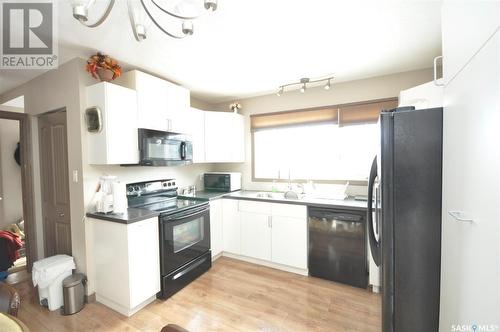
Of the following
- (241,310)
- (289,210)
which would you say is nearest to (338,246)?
(289,210)

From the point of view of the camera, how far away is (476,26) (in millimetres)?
763

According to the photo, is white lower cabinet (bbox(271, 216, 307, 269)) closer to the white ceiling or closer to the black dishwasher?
the black dishwasher

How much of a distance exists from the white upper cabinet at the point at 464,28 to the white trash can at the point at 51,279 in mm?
3248

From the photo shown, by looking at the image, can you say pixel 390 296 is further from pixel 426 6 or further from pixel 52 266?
pixel 52 266

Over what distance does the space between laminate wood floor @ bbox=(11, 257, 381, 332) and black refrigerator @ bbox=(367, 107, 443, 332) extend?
0.82m

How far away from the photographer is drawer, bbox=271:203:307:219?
2590mm

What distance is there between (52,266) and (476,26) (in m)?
3.29

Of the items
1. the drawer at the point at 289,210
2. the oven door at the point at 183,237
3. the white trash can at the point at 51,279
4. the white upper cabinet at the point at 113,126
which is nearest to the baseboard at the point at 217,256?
the oven door at the point at 183,237

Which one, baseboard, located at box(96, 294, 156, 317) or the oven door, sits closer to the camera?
baseboard, located at box(96, 294, 156, 317)

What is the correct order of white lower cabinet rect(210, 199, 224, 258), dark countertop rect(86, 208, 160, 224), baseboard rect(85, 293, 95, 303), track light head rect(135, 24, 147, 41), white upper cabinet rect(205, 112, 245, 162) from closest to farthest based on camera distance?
1. track light head rect(135, 24, 147, 41)
2. dark countertop rect(86, 208, 160, 224)
3. baseboard rect(85, 293, 95, 303)
4. white lower cabinet rect(210, 199, 224, 258)
5. white upper cabinet rect(205, 112, 245, 162)

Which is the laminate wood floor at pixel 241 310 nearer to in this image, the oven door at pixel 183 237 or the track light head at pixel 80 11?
the oven door at pixel 183 237

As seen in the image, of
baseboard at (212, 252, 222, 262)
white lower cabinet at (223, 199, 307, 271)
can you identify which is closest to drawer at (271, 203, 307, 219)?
white lower cabinet at (223, 199, 307, 271)

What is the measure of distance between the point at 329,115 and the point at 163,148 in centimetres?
225

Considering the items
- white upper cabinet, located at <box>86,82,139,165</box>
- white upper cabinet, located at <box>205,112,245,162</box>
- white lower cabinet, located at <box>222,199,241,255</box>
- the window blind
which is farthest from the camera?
white upper cabinet, located at <box>205,112,245,162</box>
